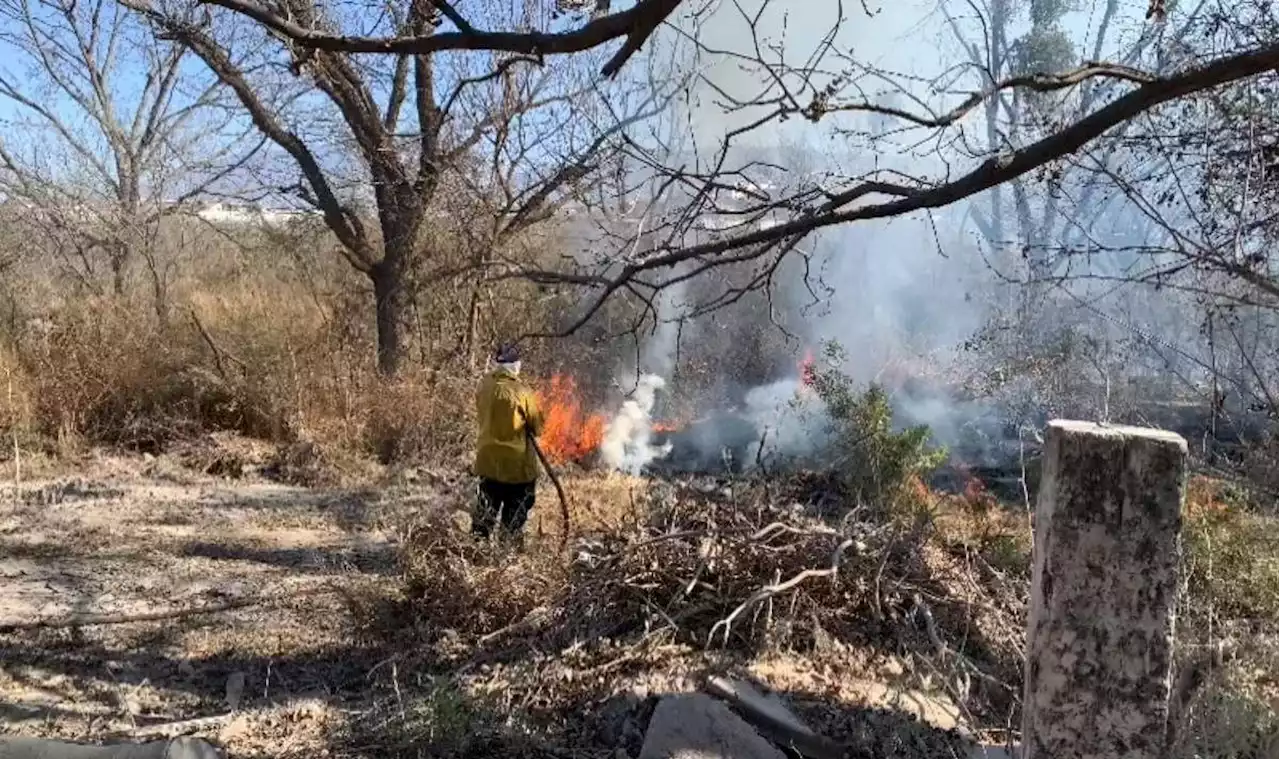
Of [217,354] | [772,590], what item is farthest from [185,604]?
[217,354]

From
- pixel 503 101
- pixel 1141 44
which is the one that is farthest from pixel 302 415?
pixel 1141 44

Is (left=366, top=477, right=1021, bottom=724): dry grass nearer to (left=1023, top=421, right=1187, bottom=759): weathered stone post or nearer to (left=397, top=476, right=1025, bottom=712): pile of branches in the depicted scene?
(left=397, top=476, right=1025, bottom=712): pile of branches

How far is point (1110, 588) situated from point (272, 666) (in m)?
4.88

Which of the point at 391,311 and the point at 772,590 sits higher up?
the point at 391,311

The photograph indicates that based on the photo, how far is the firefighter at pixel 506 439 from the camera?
8086 millimetres

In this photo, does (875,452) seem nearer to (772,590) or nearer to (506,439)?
(506,439)

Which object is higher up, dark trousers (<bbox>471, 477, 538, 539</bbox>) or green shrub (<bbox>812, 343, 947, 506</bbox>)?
green shrub (<bbox>812, 343, 947, 506</bbox>)

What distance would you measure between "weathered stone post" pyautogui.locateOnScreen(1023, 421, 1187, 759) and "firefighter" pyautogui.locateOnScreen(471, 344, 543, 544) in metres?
5.68

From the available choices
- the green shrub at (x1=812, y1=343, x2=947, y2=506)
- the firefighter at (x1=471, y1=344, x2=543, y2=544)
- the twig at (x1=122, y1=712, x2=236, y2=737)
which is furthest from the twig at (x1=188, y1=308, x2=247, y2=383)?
the twig at (x1=122, y1=712, x2=236, y2=737)

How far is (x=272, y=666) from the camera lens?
19.6 feet

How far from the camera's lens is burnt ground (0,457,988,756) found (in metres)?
4.78

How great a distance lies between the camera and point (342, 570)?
8.09m

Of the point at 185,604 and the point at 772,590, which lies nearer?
the point at 772,590

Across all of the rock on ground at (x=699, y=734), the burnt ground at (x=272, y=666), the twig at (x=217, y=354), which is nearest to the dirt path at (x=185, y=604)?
the burnt ground at (x=272, y=666)
